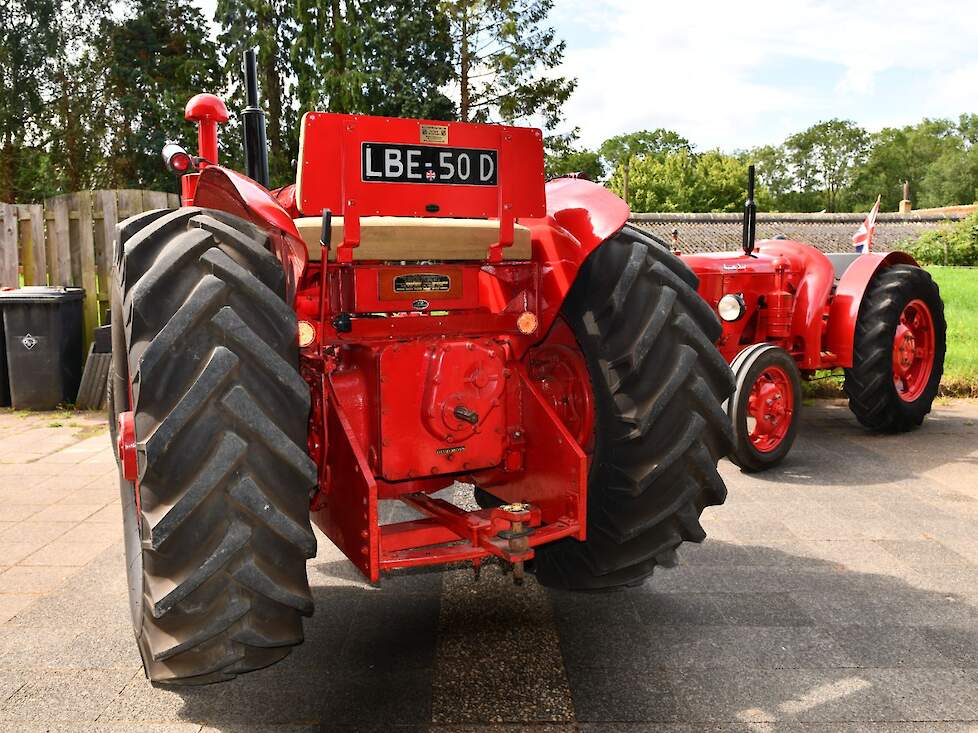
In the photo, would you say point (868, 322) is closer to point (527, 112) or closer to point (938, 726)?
point (938, 726)

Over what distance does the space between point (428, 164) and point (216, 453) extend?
117 centimetres

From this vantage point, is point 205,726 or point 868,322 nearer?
point 205,726

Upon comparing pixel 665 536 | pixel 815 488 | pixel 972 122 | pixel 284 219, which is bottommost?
pixel 815 488

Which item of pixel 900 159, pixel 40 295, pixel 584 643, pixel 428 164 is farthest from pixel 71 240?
pixel 900 159

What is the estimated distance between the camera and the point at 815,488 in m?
5.88

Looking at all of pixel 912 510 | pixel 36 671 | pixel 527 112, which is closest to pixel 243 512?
pixel 36 671

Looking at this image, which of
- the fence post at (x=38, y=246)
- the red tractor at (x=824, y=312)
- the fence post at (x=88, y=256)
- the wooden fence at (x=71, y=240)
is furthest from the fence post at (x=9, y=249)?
the red tractor at (x=824, y=312)

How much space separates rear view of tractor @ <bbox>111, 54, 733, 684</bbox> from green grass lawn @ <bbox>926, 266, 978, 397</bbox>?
23.1 ft

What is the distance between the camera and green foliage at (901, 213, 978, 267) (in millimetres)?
24266

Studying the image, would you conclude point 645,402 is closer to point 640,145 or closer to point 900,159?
point 640,145

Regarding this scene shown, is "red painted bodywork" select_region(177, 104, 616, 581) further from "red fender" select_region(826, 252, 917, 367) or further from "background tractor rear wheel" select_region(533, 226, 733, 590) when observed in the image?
"red fender" select_region(826, 252, 917, 367)

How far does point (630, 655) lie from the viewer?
3.42 m

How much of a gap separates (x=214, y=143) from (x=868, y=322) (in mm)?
5312

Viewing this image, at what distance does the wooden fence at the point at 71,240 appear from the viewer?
29.9 ft
